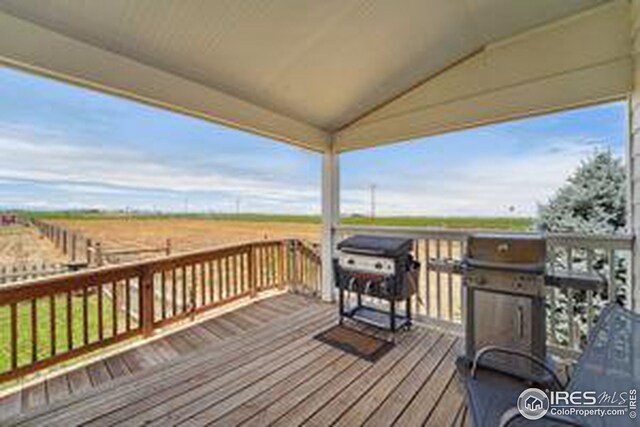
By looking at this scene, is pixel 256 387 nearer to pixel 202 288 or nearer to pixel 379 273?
pixel 379 273

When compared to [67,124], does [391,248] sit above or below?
below

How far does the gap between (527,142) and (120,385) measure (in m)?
4.98

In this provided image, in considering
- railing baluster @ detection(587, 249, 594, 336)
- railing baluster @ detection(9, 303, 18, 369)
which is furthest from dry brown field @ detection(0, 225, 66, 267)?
railing baluster @ detection(587, 249, 594, 336)

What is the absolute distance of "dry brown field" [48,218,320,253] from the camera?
3.27 meters

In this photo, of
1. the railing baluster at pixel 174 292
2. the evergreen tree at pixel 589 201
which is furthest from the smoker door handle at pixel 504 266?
the railing baluster at pixel 174 292

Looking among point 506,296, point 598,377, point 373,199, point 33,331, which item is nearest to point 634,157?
point 506,296

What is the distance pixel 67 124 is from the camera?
2.93 m

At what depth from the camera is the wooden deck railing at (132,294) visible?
94.7 inches

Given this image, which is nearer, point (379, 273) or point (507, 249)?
point (507, 249)

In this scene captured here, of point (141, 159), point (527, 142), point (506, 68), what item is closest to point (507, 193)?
point (527, 142)

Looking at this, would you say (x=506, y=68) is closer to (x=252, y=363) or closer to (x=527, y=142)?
(x=527, y=142)

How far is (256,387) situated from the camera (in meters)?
2.28

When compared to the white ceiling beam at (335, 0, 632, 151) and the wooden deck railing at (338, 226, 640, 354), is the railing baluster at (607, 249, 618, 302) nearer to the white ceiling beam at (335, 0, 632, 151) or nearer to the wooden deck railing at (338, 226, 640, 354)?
the wooden deck railing at (338, 226, 640, 354)

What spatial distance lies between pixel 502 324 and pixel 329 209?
2.55 metres
